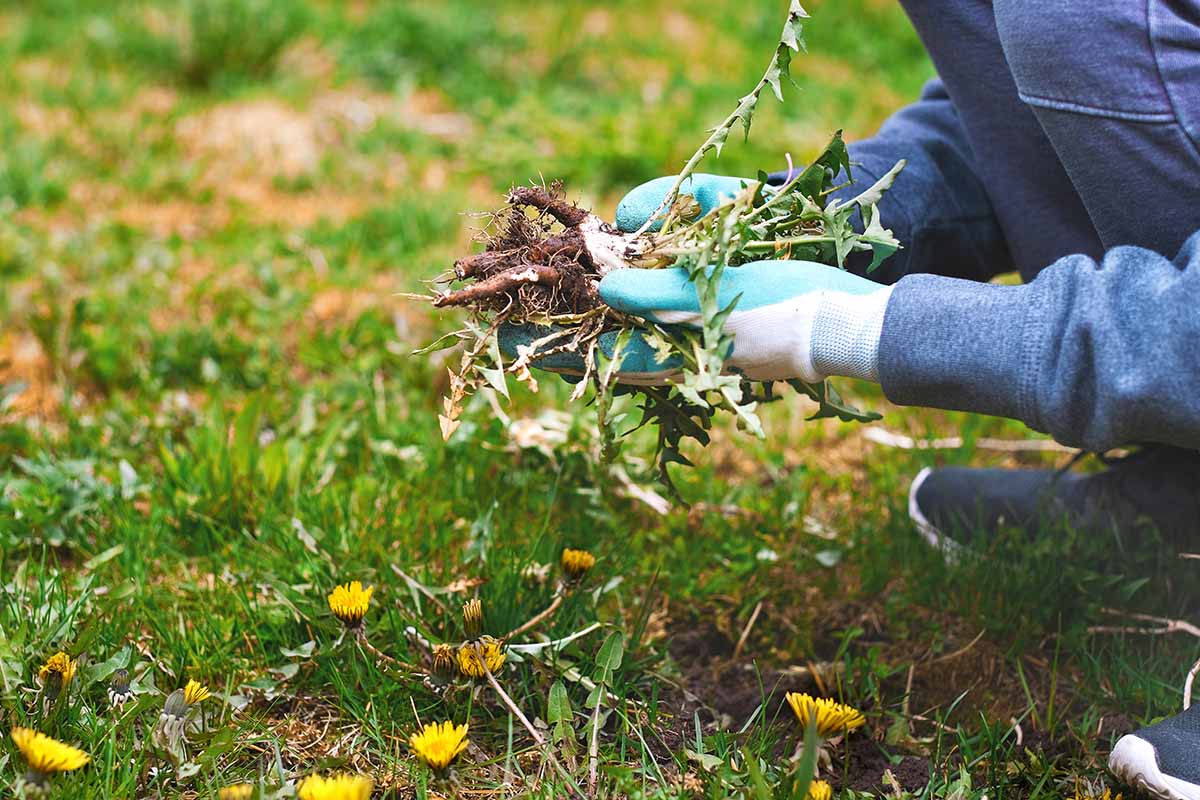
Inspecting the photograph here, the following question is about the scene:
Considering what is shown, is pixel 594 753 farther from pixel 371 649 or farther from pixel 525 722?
pixel 371 649

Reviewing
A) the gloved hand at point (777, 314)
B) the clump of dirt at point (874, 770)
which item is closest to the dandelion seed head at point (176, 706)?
the gloved hand at point (777, 314)

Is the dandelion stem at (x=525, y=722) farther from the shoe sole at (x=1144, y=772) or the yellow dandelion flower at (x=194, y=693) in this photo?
the shoe sole at (x=1144, y=772)

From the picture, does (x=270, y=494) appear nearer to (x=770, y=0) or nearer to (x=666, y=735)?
(x=666, y=735)

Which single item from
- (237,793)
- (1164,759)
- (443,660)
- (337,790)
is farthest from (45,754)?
(1164,759)

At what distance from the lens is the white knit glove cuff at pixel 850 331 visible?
1409mm

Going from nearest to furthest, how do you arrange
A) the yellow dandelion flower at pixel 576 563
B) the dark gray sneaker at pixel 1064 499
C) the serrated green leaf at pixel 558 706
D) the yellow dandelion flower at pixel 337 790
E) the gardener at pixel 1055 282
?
the yellow dandelion flower at pixel 337 790 < the gardener at pixel 1055 282 < the serrated green leaf at pixel 558 706 < the yellow dandelion flower at pixel 576 563 < the dark gray sneaker at pixel 1064 499

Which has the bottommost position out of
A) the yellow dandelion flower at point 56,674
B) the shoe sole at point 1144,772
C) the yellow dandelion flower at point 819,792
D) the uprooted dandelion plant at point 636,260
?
the shoe sole at point 1144,772

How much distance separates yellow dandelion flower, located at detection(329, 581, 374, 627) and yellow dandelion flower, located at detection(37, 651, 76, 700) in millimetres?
332

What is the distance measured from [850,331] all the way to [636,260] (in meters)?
0.34

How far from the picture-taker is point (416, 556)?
1927 mm

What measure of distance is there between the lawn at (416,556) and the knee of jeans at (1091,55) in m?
0.77

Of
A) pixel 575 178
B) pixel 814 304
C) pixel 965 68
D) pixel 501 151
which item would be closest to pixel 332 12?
pixel 501 151

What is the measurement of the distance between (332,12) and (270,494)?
3090 mm

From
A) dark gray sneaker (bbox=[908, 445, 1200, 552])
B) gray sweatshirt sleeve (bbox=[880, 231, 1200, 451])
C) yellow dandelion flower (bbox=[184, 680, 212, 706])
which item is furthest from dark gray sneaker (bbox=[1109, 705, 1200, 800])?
yellow dandelion flower (bbox=[184, 680, 212, 706])
